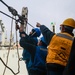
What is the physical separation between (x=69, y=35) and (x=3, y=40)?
1628 cm

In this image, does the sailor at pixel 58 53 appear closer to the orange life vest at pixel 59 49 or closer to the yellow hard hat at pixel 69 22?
the orange life vest at pixel 59 49

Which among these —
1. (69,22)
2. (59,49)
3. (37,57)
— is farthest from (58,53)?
(37,57)

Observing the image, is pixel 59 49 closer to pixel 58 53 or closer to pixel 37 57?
pixel 58 53

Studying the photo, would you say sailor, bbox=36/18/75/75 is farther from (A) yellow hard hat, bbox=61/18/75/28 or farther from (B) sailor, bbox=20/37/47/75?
(B) sailor, bbox=20/37/47/75

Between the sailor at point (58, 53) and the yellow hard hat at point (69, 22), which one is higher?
the yellow hard hat at point (69, 22)

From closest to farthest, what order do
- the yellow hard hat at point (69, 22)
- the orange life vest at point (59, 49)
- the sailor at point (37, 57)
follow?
the orange life vest at point (59, 49), the yellow hard hat at point (69, 22), the sailor at point (37, 57)

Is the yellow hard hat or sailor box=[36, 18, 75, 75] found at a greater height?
the yellow hard hat

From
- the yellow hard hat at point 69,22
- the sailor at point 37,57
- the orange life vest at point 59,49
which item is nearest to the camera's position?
the orange life vest at point 59,49

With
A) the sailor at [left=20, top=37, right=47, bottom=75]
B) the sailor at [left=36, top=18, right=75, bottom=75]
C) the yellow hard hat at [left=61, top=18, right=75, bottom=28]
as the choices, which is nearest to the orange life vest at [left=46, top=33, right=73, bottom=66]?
the sailor at [left=36, top=18, right=75, bottom=75]

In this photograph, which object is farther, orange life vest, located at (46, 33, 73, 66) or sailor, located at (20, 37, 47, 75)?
sailor, located at (20, 37, 47, 75)

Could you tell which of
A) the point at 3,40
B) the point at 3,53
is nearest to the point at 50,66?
the point at 3,53

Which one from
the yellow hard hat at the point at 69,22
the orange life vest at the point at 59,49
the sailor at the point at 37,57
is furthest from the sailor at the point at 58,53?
the sailor at the point at 37,57

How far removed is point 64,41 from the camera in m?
3.79

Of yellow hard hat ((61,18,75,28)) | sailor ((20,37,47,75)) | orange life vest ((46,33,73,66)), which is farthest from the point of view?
sailor ((20,37,47,75))
